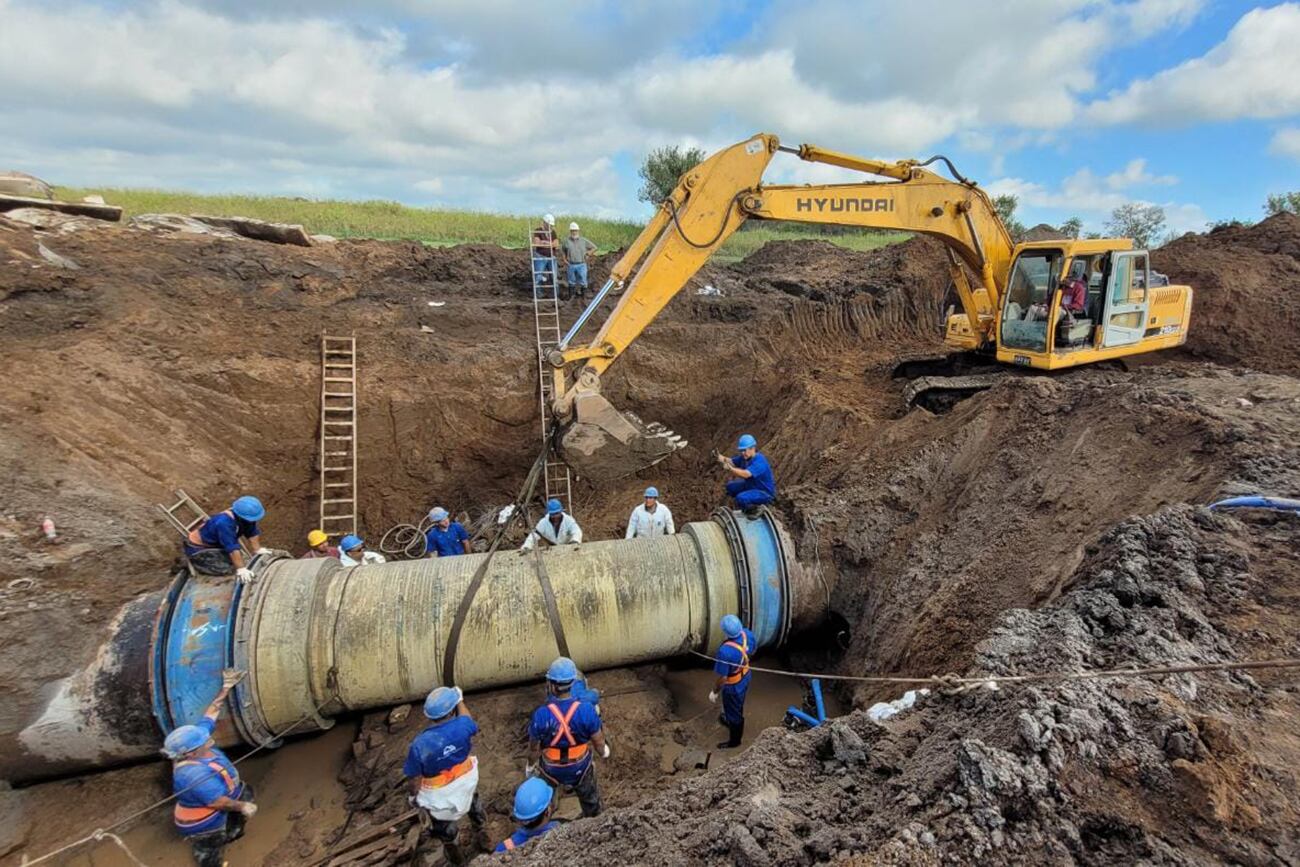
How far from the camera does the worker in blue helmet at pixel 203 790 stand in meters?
4.30

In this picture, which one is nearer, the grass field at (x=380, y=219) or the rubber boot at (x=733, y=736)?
Answer: the rubber boot at (x=733, y=736)

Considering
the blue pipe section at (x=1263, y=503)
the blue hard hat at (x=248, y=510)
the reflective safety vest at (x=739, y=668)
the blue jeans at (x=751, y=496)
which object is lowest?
the reflective safety vest at (x=739, y=668)

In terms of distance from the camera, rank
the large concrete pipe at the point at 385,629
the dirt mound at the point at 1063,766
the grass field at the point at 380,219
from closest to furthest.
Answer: the dirt mound at the point at 1063,766, the large concrete pipe at the point at 385,629, the grass field at the point at 380,219

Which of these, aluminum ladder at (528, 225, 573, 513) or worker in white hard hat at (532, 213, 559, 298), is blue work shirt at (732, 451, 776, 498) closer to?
aluminum ladder at (528, 225, 573, 513)

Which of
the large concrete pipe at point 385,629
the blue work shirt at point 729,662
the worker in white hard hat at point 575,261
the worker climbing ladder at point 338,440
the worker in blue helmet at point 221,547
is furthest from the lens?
the worker in white hard hat at point 575,261

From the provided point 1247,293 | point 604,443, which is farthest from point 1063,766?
point 1247,293

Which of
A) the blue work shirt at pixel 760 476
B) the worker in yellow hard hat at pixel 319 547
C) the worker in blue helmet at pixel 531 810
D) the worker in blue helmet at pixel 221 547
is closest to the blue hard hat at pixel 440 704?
the worker in blue helmet at pixel 531 810

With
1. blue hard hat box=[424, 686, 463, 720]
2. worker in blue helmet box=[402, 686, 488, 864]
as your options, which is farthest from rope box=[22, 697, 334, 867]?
blue hard hat box=[424, 686, 463, 720]

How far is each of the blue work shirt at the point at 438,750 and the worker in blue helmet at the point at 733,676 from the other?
7.42ft

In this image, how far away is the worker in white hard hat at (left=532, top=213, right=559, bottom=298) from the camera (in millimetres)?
12219

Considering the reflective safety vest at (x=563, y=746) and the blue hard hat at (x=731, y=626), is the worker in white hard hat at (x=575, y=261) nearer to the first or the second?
the blue hard hat at (x=731, y=626)

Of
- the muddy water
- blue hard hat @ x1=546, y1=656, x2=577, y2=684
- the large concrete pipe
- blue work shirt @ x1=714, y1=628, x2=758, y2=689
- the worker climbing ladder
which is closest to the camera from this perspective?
blue hard hat @ x1=546, y1=656, x2=577, y2=684

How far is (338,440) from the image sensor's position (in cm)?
927

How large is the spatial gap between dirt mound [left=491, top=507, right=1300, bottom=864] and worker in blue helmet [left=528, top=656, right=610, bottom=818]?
117 cm
